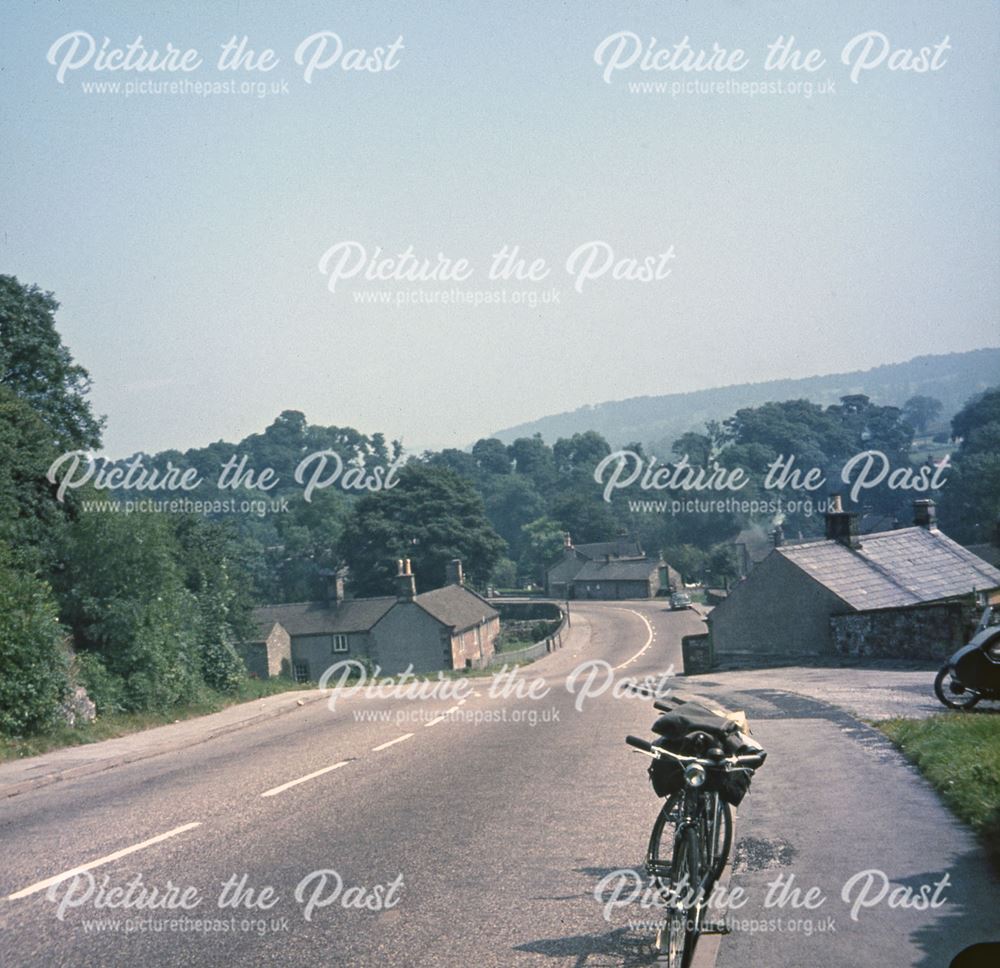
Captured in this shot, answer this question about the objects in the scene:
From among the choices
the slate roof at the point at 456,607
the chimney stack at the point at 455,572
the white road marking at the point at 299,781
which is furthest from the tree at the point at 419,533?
the white road marking at the point at 299,781

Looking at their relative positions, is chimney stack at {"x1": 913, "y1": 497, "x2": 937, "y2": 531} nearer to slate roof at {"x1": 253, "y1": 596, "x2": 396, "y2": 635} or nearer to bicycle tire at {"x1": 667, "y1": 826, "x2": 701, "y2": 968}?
slate roof at {"x1": 253, "y1": 596, "x2": 396, "y2": 635}

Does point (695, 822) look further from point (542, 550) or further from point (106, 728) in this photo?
point (542, 550)

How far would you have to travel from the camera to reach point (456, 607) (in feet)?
257

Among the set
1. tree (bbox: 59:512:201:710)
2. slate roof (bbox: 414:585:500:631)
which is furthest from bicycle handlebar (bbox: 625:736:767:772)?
slate roof (bbox: 414:585:500:631)

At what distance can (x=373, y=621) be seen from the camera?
7525 centimetres

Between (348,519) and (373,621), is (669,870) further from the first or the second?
(348,519)

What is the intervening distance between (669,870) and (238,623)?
2041 inches

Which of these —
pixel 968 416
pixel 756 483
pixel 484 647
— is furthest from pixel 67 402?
pixel 756 483

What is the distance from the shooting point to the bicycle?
609cm

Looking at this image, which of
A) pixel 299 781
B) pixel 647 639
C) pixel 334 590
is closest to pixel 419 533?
pixel 334 590

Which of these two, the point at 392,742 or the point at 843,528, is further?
the point at 843,528

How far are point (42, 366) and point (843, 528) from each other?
30663 mm

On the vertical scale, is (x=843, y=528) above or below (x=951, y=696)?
above

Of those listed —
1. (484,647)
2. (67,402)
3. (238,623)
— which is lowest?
(484,647)
